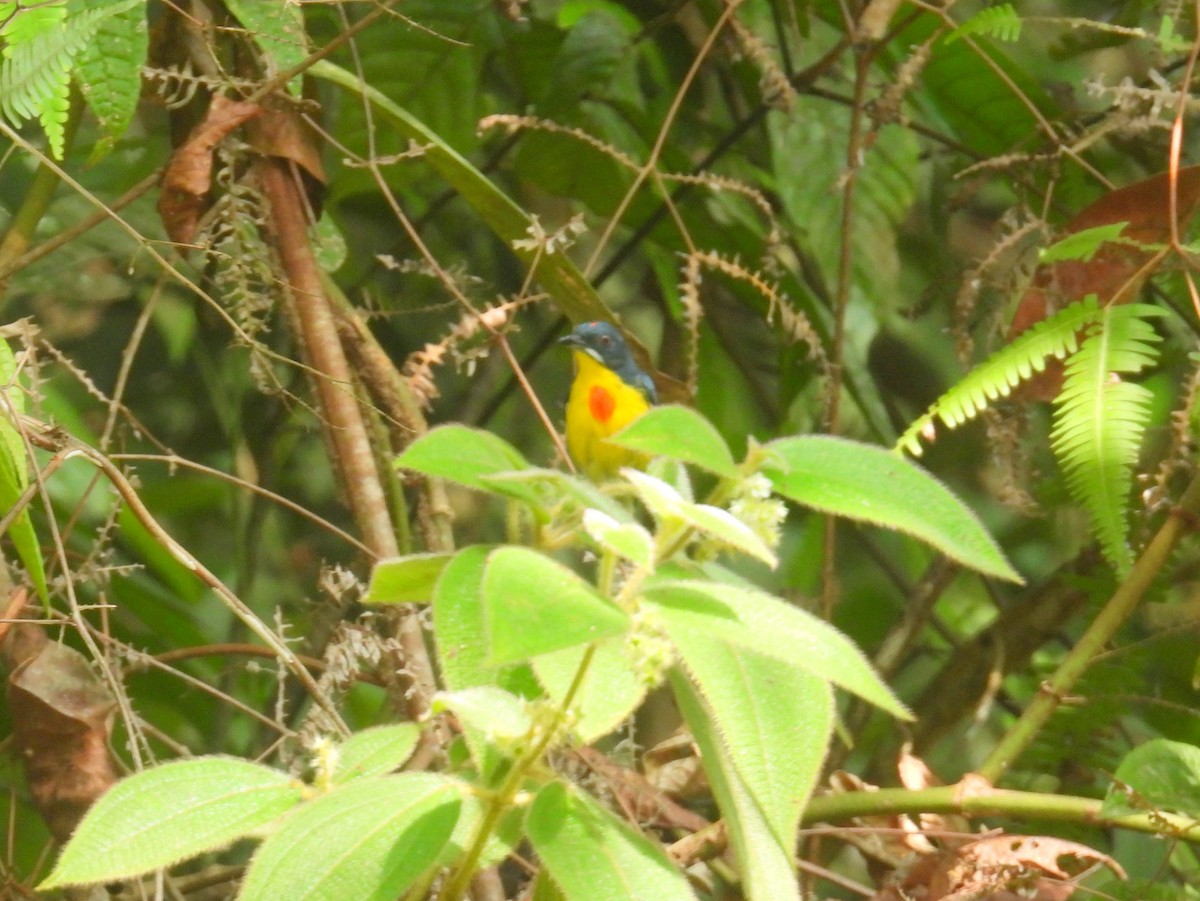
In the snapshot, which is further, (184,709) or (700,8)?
(700,8)

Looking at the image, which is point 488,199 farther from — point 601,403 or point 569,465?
point 601,403

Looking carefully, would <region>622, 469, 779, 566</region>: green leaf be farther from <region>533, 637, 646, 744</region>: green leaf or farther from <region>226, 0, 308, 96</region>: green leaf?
<region>226, 0, 308, 96</region>: green leaf

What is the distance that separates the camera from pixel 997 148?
2.66m

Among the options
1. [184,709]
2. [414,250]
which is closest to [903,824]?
[184,709]

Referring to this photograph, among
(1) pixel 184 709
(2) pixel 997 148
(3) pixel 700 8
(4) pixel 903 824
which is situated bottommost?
(1) pixel 184 709

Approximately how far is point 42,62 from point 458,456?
72 centimetres

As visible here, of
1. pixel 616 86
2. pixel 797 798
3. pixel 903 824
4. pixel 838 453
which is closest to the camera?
pixel 797 798

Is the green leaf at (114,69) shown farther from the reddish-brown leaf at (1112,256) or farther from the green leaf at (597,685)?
the reddish-brown leaf at (1112,256)

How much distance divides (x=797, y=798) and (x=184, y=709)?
1.85m

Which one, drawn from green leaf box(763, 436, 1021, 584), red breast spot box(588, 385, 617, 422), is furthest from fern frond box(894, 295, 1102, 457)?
red breast spot box(588, 385, 617, 422)

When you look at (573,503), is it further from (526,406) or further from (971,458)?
(971,458)

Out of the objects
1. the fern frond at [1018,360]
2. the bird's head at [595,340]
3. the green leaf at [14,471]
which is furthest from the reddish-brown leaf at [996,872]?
the bird's head at [595,340]

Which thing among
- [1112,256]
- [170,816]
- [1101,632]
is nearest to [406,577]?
[170,816]

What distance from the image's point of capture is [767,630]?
843mm
